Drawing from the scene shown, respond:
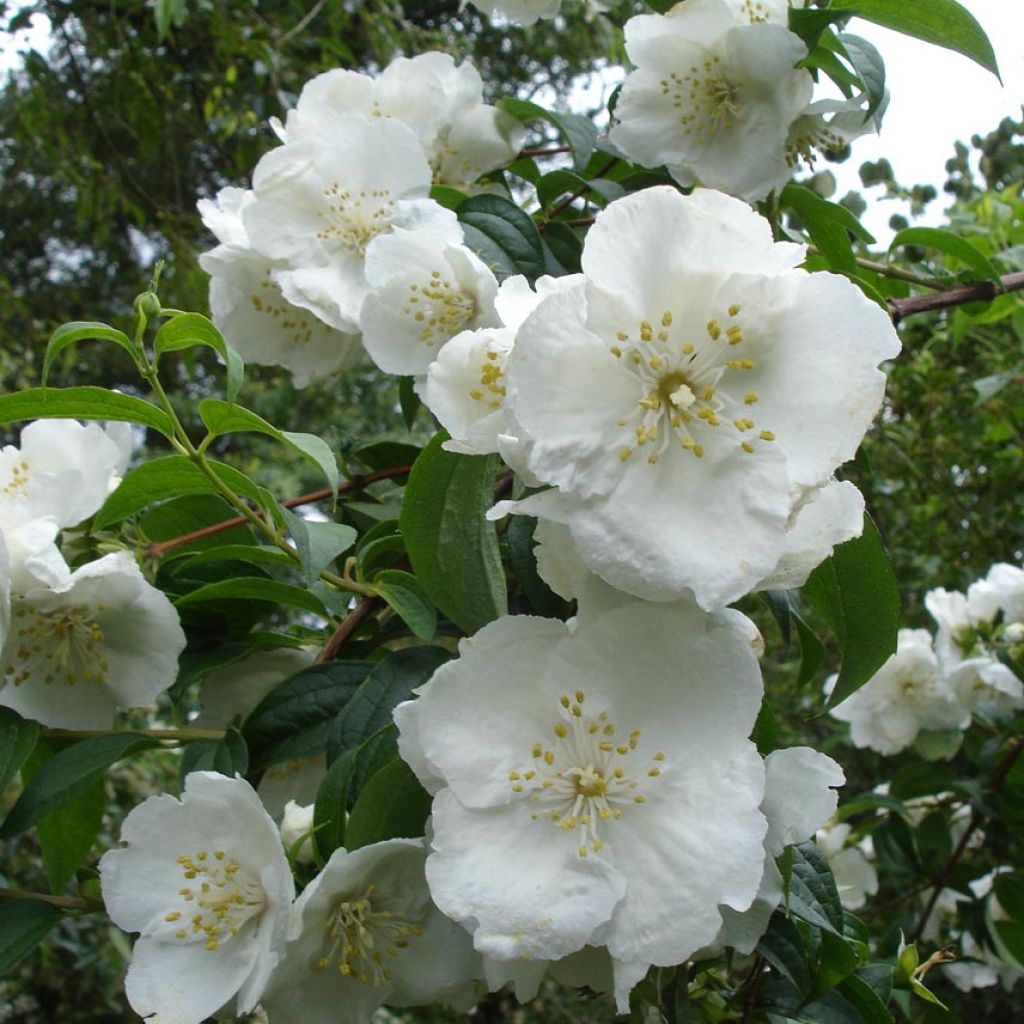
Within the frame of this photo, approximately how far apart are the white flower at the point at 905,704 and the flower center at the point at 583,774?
46.2 inches

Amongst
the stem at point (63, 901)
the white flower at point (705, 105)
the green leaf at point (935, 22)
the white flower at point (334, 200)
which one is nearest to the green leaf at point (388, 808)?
the stem at point (63, 901)

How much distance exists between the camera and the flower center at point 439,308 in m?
1.05

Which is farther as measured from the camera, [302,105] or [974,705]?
[974,705]

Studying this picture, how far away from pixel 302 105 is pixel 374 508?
18.4 inches

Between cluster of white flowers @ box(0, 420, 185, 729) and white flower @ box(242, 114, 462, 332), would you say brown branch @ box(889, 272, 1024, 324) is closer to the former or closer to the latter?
white flower @ box(242, 114, 462, 332)

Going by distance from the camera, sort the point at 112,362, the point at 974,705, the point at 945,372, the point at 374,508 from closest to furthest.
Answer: the point at 374,508, the point at 974,705, the point at 945,372, the point at 112,362

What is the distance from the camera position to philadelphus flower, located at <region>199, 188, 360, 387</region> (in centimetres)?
127

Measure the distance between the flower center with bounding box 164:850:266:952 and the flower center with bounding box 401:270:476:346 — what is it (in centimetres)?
49

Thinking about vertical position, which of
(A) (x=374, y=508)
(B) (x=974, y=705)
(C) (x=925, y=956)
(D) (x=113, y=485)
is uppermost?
(D) (x=113, y=485)

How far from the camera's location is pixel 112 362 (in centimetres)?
662

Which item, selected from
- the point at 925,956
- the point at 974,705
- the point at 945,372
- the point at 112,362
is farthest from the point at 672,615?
the point at 112,362

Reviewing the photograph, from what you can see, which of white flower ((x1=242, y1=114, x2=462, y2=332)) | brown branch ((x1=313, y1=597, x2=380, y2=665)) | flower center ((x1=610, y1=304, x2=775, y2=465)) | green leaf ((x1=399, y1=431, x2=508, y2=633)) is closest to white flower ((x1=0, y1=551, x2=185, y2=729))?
brown branch ((x1=313, y1=597, x2=380, y2=665))

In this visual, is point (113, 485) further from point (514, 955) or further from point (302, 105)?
point (514, 955)

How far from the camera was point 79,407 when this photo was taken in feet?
2.95
